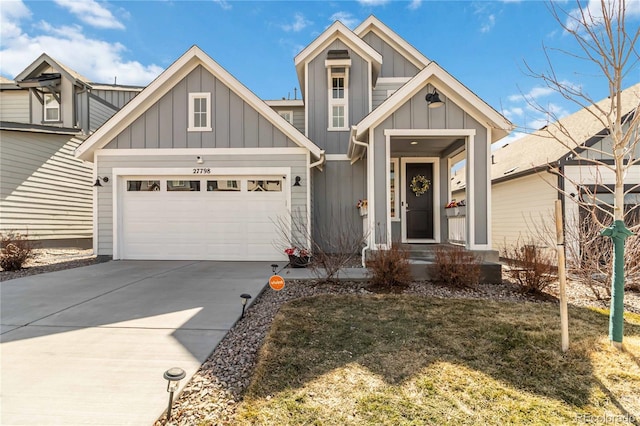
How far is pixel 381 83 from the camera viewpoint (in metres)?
10.9

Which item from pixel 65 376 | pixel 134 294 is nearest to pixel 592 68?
pixel 65 376

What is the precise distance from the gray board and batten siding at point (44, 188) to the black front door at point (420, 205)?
12646mm

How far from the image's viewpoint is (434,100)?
632 centimetres

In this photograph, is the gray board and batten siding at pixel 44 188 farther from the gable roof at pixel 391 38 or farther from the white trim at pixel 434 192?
the white trim at pixel 434 192

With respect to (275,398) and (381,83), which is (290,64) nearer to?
(381,83)

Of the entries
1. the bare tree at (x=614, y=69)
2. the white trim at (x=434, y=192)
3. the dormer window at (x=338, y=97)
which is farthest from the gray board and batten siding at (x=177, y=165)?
the bare tree at (x=614, y=69)

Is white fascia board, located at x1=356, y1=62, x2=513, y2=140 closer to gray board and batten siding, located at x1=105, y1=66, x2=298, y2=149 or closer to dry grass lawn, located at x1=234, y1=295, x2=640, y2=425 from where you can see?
gray board and batten siding, located at x1=105, y1=66, x2=298, y2=149

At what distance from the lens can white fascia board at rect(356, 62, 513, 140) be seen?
254 inches

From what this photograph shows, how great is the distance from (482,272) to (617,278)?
9.61ft

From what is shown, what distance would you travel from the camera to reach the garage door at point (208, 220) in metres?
8.48

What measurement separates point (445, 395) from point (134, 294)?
4860 millimetres

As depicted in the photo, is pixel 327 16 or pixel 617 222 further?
pixel 327 16

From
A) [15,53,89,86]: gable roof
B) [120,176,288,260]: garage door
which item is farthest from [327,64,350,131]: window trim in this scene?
[15,53,89,86]: gable roof

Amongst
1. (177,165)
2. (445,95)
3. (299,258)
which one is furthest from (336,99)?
(299,258)
